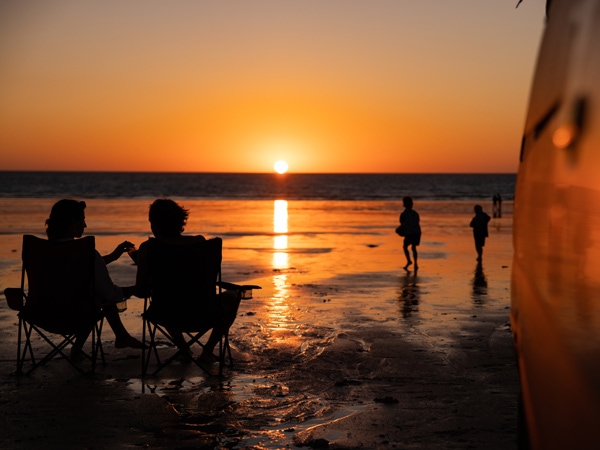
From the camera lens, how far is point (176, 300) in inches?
263

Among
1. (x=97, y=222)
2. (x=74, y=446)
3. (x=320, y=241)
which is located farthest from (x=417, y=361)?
(x=97, y=222)

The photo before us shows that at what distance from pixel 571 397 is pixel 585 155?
0.55 meters

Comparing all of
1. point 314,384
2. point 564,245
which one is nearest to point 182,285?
point 314,384

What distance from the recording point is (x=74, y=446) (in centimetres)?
493

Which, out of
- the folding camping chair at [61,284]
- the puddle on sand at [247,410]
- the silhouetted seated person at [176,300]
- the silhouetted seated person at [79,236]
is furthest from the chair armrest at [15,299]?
the puddle on sand at [247,410]

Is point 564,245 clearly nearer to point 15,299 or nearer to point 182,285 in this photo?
point 182,285

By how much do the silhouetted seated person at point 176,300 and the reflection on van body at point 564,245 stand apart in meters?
4.21

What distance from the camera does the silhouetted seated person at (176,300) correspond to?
669cm

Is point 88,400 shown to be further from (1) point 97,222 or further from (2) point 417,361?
(1) point 97,222

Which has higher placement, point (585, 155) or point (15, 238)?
point (585, 155)

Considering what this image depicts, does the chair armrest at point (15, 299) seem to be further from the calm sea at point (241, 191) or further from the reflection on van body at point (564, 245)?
the calm sea at point (241, 191)

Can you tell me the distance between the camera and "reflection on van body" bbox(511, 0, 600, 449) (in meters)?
1.86

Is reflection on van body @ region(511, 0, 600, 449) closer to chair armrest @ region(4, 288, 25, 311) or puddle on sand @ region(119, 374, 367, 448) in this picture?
puddle on sand @ region(119, 374, 367, 448)

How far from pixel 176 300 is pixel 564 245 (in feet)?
16.1
